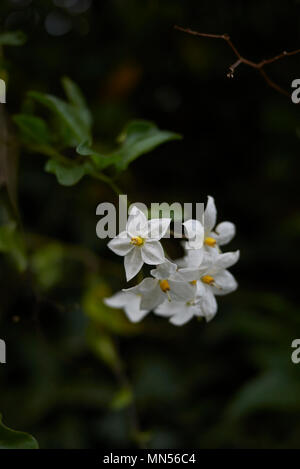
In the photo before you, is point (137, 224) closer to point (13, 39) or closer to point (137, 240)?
point (137, 240)

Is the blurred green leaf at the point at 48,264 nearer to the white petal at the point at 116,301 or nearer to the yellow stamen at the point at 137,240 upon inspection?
the white petal at the point at 116,301

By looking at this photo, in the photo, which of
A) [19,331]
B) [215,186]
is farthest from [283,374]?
[19,331]

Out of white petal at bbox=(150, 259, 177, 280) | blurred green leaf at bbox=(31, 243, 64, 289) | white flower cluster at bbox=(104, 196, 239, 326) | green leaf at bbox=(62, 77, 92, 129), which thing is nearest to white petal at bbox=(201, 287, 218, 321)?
white flower cluster at bbox=(104, 196, 239, 326)

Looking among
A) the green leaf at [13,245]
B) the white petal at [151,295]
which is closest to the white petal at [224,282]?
the white petal at [151,295]

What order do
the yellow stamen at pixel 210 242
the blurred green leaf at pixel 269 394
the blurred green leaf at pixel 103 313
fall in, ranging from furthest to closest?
1. the blurred green leaf at pixel 103 313
2. the blurred green leaf at pixel 269 394
3. the yellow stamen at pixel 210 242

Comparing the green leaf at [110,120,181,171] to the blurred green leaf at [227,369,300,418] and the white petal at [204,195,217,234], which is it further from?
A: the blurred green leaf at [227,369,300,418]

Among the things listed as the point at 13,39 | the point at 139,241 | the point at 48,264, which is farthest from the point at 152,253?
the point at 48,264

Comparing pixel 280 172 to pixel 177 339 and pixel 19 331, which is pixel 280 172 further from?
pixel 19 331
